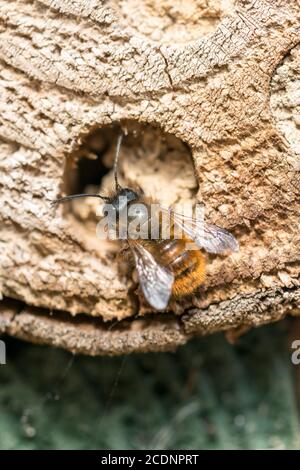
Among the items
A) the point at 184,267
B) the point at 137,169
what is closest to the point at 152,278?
the point at 184,267

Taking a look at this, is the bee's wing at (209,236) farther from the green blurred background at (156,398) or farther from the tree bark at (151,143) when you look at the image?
the green blurred background at (156,398)

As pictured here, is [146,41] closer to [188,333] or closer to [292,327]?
[188,333]

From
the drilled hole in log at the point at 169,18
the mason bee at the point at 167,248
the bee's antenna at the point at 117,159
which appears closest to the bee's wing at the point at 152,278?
the mason bee at the point at 167,248

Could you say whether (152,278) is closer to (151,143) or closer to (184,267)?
(184,267)

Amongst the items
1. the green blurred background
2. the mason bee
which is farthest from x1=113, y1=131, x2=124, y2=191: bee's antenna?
the green blurred background

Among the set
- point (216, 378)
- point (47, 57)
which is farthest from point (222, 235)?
point (216, 378)

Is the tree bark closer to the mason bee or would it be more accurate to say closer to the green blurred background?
the mason bee
